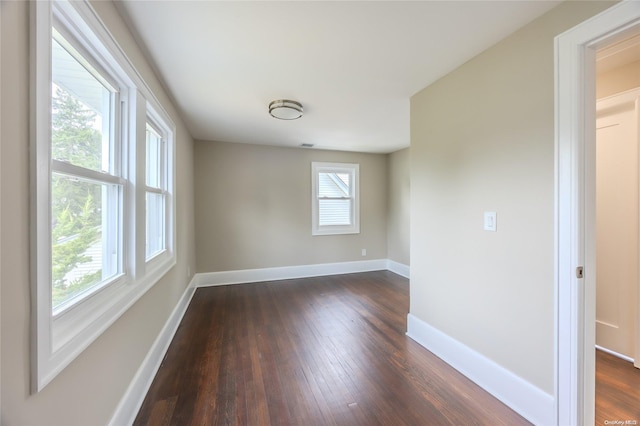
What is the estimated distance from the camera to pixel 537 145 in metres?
1.52

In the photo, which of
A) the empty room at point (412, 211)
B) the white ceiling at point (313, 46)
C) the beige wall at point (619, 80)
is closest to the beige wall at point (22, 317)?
the empty room at point (412, 211)

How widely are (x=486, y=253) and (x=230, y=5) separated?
2211mm

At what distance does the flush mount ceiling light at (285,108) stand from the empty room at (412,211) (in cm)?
3

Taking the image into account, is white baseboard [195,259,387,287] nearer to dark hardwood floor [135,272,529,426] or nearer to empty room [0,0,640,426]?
dark hardwood floor [135,272,529,426]

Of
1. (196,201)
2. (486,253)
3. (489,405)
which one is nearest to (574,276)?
(486,253)

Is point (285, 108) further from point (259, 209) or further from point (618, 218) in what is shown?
point (618, 218)

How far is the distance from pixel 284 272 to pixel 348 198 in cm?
186

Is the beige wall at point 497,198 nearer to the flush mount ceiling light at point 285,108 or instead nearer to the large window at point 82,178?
the flush mount ceiling light at point 285,108

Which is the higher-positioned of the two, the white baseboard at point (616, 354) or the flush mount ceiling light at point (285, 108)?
the flush mount ceiling light at point (285, 108)

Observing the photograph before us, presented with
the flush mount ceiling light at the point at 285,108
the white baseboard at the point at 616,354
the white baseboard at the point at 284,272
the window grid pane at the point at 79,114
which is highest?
the flush mount ceiling light at the point at 285,108

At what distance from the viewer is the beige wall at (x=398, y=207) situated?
479cm

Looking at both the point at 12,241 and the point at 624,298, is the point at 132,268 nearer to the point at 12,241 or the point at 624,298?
the point at 12,241

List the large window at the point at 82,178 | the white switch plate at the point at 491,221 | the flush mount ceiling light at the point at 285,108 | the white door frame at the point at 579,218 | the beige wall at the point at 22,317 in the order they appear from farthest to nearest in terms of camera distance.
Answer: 1. the flush mount ceiling light at the point at 285,108
2. the white switch plate at the point at 491,221
3. the white door frame at the point at 579,218
4. the large window at the point at 82,178
5. the beige wall at the point at 22,317

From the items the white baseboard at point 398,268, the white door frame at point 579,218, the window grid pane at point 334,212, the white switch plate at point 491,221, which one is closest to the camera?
the white door frame at point 579,218
